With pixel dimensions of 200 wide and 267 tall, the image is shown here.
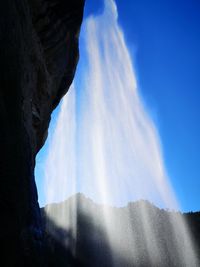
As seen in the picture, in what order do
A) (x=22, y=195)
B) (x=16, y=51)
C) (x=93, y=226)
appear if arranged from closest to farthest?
(x=22, y=195)
(x=16, y=51)
(x=93, y=226)

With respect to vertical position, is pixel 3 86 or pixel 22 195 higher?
pixel 3 86

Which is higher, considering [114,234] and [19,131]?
[19,131]

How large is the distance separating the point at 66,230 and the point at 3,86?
31233mm

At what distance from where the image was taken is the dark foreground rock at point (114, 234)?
95.4 ft

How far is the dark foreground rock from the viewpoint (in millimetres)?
29078

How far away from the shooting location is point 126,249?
1214 inches

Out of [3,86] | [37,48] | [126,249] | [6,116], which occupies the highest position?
[37,48]

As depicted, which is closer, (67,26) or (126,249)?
(67,26)

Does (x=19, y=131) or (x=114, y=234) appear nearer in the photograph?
(x=19, y=131)

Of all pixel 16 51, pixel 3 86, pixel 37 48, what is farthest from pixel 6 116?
pixel 37 48

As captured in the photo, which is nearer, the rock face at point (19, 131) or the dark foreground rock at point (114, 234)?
the rock face at point (19, 131)

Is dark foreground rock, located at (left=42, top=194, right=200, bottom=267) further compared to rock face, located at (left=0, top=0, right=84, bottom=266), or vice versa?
dark foreground rock, located at (left=42, top=194, right=200, bottom=267)

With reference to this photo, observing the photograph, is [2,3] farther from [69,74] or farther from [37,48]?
[69,74]

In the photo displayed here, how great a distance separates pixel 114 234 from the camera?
109 ft
